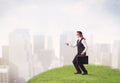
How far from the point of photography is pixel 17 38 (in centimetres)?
3291

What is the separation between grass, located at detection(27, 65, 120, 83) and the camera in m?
6.10

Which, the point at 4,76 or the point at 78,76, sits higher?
the point at 78,76

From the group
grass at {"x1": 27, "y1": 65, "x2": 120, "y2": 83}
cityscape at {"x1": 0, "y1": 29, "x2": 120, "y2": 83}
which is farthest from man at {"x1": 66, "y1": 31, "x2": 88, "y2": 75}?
cityscape at {"x1": 0, "y1": 29, "x2": 120, "y2": 83}

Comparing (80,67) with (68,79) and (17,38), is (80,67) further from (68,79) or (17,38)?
(17,38)

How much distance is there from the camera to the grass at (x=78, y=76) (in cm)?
610

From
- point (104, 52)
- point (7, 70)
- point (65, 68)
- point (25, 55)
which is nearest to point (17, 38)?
point (25, 55)

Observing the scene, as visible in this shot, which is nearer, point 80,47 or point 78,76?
point 80,47

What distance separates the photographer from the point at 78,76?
245 inches

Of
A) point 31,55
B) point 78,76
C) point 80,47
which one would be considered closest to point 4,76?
point 31,55

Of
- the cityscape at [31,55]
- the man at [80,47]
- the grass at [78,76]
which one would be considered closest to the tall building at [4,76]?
the cityscape at [31,55]

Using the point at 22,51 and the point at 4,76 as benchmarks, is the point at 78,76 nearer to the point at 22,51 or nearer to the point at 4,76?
the point at 4,76

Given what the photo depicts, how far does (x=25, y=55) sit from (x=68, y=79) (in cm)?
2896

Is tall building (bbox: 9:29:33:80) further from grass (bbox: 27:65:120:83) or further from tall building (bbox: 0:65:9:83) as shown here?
grass (bbox: 27:65:120:83)

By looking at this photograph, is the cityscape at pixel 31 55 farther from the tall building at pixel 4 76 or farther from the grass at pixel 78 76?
the grass at pixel 78 76
